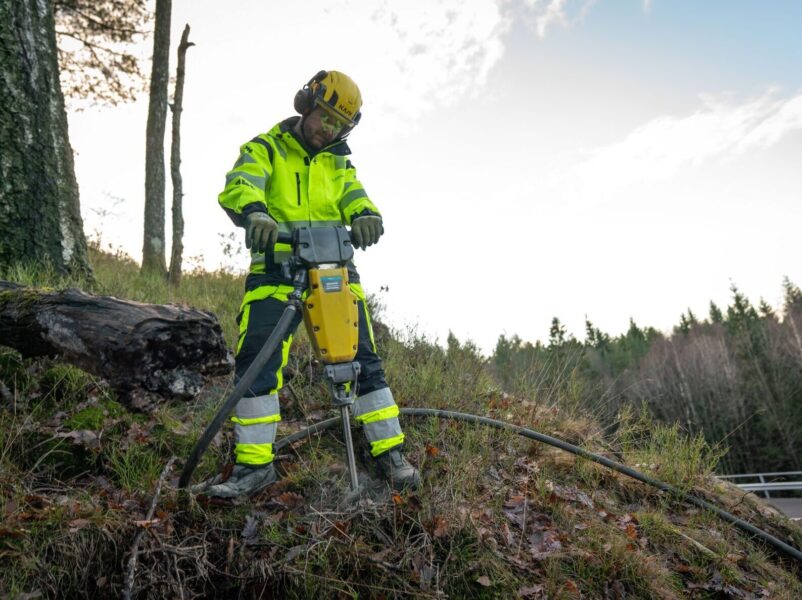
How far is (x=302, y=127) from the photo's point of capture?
3266mm

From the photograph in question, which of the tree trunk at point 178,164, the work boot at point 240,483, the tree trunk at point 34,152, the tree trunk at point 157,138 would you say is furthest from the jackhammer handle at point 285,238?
the tree trunk at point 157,138

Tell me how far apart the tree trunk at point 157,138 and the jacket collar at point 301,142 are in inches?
261

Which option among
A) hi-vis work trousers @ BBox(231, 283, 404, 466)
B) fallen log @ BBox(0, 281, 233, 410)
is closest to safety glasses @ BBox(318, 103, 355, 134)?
hi-vis work trousers @ BBox(231, 283, 404, 466)

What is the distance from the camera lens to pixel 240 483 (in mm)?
2736

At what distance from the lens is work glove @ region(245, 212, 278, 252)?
266 cm

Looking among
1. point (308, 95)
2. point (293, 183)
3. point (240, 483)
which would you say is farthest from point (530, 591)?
point (308, 95)

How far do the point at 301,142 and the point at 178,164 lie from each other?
23.7 ft

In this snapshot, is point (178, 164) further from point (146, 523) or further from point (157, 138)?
point (146, 523)

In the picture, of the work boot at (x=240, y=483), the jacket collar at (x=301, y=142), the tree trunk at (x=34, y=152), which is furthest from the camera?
the tree trunk at (x=34, y=152)

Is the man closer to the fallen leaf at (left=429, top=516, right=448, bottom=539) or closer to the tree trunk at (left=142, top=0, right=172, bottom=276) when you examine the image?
the fallen leaf at (left=429, top=516, right=448, bottom=539)

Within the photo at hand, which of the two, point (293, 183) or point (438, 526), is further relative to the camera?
point (293, 183)

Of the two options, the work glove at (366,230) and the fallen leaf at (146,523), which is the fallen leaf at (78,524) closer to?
the fallen leaf at (146,523)

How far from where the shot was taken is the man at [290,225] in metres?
2.80

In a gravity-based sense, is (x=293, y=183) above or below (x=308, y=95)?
below
